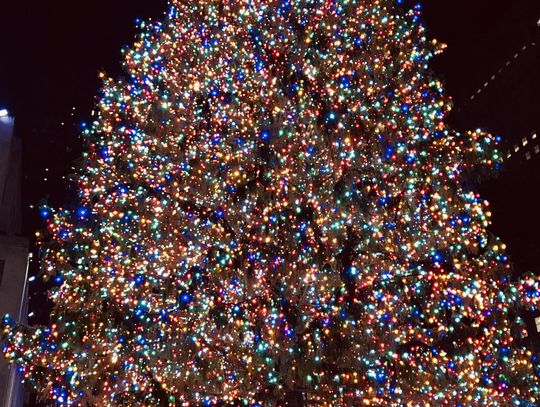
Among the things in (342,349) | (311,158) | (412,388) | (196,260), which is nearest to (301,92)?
(311,158)

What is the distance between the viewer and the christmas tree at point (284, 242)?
7461 mm

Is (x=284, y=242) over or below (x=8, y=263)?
below

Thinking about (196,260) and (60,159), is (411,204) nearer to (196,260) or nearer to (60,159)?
(196,260)

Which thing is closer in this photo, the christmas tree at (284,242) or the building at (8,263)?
the christmas tree at (284,242)

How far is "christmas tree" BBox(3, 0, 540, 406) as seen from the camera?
24.5 feet

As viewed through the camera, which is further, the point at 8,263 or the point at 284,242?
the point at 8,263

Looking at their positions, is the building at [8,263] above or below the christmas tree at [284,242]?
above

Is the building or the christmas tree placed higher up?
the building

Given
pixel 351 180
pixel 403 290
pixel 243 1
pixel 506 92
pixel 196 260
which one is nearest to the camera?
pixel 403 290

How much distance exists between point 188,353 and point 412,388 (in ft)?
10.9

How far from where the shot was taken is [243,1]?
9.59 m

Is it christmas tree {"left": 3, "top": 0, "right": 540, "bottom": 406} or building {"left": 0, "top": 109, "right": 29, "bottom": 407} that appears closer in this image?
christmas tree {"left": 3, "top": 0, "right": 540, "bottom": 406}

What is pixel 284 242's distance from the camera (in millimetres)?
7621

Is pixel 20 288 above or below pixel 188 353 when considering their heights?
above
